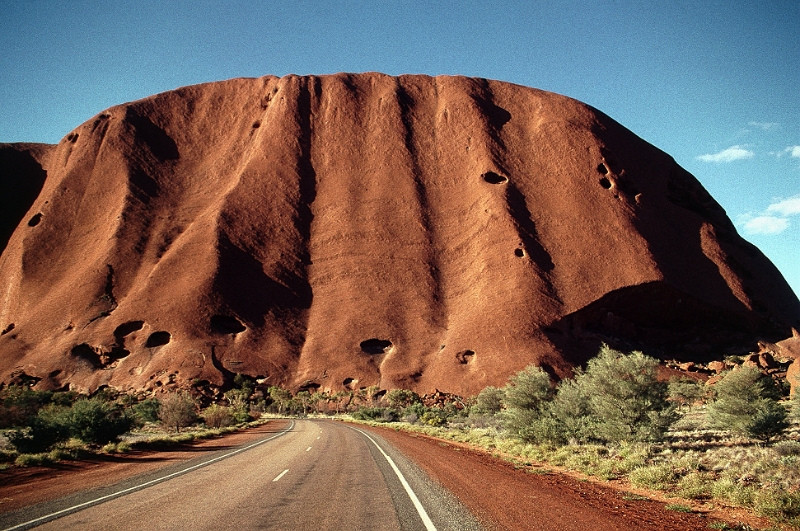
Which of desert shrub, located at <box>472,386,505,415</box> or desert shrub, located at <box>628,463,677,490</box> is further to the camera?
desert shrub, located at <box>472,386,505,415</box>

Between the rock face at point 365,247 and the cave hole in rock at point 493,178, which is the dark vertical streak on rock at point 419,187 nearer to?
the rock face at point 365,247

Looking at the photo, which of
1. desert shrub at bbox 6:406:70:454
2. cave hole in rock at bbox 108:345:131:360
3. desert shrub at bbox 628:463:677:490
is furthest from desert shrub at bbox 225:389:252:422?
desert shrub at bbox 628:463:677:490

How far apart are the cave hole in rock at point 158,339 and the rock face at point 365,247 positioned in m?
0.37

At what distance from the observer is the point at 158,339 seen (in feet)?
196

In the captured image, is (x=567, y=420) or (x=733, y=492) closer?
(x=733, y=492)

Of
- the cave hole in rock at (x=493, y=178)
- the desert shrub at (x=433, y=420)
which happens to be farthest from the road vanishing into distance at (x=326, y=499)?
the cave hole in rock at (x=493, y=178)

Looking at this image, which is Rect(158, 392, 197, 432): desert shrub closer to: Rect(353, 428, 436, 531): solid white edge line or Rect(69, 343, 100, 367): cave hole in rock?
Rect(353, 428, 436, 531): solid white edge line

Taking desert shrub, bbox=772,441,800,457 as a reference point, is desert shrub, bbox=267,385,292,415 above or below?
below

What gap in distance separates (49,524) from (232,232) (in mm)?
67265

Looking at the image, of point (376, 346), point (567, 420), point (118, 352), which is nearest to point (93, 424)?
point (567, 420)

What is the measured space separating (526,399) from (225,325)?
48.9 m

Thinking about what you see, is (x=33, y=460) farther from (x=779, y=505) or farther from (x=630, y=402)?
(x=630, y=402)

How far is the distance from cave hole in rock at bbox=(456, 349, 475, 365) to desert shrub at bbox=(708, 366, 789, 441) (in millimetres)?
33564

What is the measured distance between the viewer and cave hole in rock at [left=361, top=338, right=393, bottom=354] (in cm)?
6162
